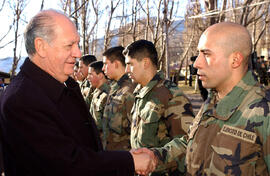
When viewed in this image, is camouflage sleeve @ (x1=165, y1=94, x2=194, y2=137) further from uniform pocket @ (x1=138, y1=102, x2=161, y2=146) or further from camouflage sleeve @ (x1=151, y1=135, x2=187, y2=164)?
camouflage sleeve @ (x1=151, y1=135, x2=187, y2=164)

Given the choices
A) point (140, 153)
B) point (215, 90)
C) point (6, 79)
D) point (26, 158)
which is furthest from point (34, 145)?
point (6, 79)

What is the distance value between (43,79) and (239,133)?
137 centimetres

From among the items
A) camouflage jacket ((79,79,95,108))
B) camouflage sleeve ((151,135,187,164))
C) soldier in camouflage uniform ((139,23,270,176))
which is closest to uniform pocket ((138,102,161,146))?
camouflage sleeve ((151,135,187,164))

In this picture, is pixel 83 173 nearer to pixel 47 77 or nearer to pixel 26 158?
pixel 26 158

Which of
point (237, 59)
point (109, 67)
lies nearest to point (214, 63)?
point (237, 59)

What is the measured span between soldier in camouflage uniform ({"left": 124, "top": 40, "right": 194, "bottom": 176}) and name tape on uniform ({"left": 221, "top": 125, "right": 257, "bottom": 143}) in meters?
0.79

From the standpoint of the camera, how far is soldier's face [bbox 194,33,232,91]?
1.99 meters

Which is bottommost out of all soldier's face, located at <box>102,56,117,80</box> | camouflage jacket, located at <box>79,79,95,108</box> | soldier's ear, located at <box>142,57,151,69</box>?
camouflage jacket, located at <box>79,79,95,108</box>

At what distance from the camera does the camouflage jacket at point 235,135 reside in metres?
1.68

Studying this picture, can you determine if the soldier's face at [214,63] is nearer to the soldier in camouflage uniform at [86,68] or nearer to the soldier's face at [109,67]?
the soldier's face at [109,67]

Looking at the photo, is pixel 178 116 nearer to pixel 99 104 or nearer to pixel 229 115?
pixel 229 115

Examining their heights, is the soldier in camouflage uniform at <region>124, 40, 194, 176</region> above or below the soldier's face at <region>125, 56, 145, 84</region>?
below

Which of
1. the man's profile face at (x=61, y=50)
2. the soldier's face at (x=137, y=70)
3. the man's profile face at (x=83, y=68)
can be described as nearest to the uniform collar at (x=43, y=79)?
the man's profile face at (x=61, y=50)

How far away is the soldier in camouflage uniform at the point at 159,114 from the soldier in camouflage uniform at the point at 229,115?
2.04 ft
